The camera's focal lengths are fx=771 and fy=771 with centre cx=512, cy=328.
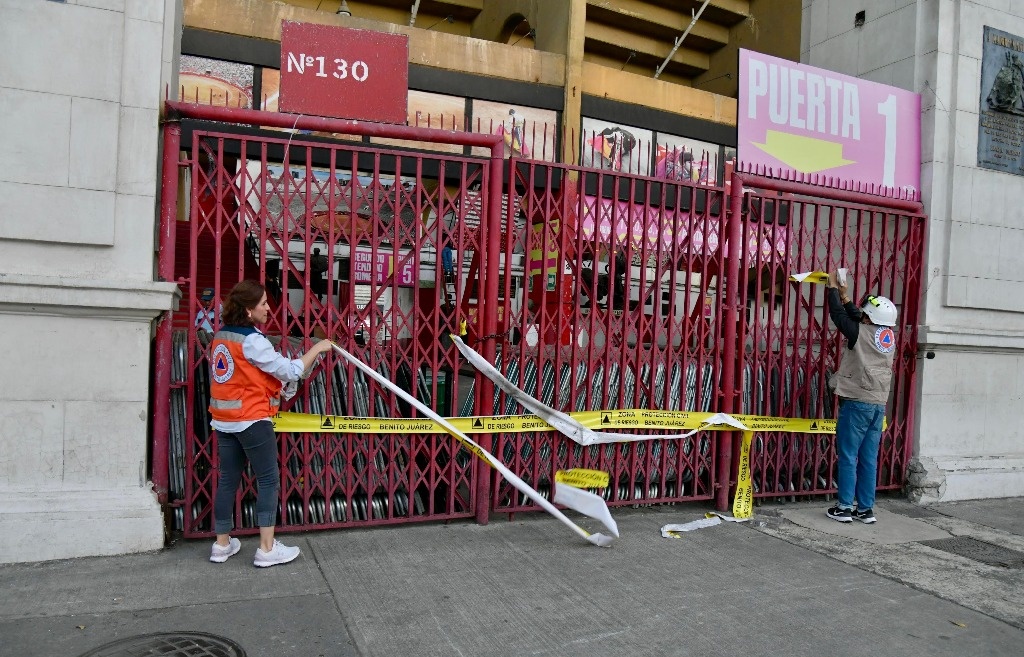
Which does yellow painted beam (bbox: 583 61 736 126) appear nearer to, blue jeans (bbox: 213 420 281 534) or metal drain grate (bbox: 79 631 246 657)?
blue jeans (bbox: 213 420 281 534)

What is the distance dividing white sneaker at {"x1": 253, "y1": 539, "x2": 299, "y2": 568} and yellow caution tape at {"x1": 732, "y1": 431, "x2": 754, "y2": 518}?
353 cm

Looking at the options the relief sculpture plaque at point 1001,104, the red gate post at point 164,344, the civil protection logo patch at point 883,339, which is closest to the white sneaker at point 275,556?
the red gate post at point 164,344

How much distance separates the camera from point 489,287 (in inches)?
221

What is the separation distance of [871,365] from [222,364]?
490 cm

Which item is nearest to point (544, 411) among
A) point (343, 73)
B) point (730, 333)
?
point (730, 333)

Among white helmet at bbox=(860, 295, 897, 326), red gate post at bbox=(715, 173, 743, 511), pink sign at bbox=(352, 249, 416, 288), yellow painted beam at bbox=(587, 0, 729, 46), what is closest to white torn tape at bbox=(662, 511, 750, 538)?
red gate post at bbox=(715, 173, 743, 511)

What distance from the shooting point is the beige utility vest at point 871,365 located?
622 centimetres

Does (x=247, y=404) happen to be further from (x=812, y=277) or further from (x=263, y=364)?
(x=812, y=277)

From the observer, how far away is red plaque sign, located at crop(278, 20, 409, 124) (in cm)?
527

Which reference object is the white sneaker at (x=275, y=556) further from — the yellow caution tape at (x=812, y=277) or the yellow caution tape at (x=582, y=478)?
the yellow caution tape at (x=812, y=277)

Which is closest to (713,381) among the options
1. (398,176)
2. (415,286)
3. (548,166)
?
(548,166)

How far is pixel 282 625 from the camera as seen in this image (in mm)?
3756

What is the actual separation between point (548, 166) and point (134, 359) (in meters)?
3.11

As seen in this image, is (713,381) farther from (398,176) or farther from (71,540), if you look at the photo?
(71,540)
